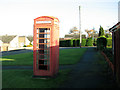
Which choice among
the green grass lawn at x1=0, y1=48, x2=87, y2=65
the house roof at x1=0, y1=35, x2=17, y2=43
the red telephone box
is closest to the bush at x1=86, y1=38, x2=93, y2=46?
the green grass lawn at x1=0, y1=48, x2=87, y2=65

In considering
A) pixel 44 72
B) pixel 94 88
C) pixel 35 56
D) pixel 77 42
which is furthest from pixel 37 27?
pixel 77 42

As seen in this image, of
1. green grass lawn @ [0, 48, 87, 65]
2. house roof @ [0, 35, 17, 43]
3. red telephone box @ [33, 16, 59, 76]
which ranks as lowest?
green grass lawn @ [0, 48, 87, 65]

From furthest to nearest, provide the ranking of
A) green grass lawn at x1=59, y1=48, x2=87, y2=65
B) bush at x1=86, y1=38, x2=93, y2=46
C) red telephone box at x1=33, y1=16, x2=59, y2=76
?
bush at x1=86, y1=38, x2=93, y2=46, green grass lawn at x1=59, y1=48, x2=87, y2=65, red telephone box at x1=33, y1=16, x2=59, y2=76

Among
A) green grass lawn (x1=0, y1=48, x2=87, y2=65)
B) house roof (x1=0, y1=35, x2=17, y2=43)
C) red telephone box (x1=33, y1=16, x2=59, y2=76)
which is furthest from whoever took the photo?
house roof (x1=0, y1=35, x2=17, y2=43)

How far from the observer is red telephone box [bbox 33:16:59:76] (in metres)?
7.24

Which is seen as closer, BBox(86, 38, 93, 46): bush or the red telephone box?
the red telephone box

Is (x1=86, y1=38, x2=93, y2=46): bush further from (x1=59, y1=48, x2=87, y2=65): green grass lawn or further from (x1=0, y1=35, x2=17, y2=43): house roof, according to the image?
(x1=0, y1=35, x2=17, y2=43): house roof

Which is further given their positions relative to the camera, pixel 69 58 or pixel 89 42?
pixel 89 42

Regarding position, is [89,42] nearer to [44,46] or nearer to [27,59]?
[27,59]

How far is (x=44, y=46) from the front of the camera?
7.57 metres

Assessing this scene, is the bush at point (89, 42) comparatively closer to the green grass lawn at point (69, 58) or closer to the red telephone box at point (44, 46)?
the green grass lawn at point (69, 58)

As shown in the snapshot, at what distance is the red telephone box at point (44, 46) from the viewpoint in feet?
23.7

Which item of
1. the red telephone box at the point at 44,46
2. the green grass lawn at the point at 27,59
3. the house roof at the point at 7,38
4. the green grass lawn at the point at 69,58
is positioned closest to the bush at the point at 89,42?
the green grass lawn at the point at 69,58

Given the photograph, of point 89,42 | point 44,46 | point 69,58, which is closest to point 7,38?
point 89,42
